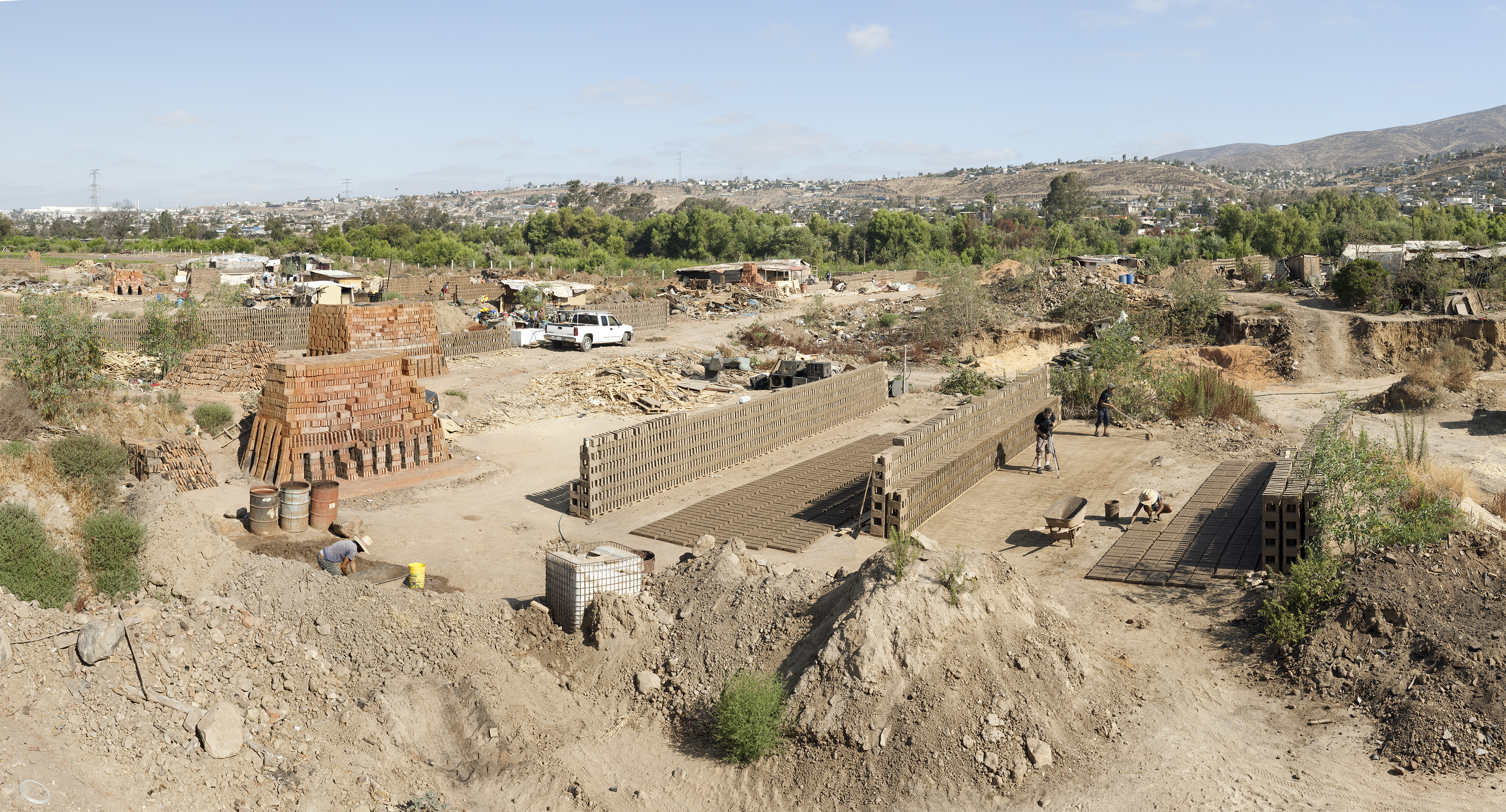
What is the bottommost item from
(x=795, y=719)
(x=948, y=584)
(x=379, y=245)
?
(x=795, y=719)

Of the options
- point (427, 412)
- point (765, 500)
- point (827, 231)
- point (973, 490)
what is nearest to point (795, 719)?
point (765, 500)

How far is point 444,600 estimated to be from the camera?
10.4m

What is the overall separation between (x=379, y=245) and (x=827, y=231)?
44.7 m

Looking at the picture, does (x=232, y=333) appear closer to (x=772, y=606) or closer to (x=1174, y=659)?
(x=772, y=606)

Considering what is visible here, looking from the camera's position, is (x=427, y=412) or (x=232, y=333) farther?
(x=232, y=333)

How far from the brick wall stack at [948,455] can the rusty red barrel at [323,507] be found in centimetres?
788

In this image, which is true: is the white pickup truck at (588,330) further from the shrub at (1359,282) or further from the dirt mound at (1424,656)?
the dirt mound at (1424,656)

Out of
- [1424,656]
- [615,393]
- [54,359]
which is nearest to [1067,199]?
[615,393]

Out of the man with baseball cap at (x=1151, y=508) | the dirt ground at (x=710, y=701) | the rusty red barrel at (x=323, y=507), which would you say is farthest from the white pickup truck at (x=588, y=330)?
the man with baseball cap at (x=1151, y=508)

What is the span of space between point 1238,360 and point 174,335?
30883 mm

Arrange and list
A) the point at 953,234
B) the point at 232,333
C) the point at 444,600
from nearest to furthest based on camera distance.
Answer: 1. the point at 444,600
2. the point at 232,333
3. the point at 953,234

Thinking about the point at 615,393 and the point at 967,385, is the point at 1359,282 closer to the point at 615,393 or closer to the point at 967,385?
the point at 967,385

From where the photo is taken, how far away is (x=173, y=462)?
53.3 ft

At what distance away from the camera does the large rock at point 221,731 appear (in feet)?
24.2
